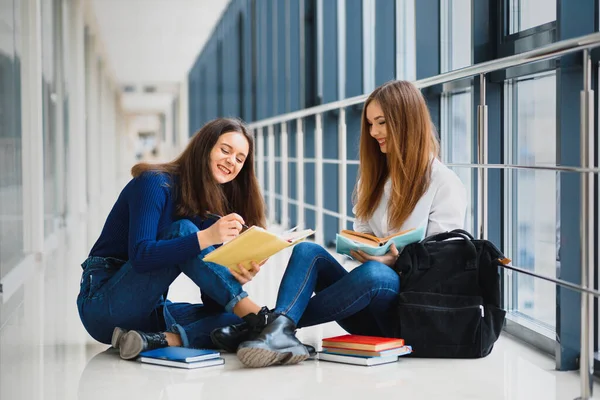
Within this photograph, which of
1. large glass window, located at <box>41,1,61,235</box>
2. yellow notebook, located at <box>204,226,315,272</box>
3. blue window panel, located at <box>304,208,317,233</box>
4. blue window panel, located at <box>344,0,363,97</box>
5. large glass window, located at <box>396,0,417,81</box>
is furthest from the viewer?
blue window panel, located at <box>304,208,317,233</box>

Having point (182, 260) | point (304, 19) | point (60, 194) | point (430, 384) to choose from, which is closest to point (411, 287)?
point (430, 384)

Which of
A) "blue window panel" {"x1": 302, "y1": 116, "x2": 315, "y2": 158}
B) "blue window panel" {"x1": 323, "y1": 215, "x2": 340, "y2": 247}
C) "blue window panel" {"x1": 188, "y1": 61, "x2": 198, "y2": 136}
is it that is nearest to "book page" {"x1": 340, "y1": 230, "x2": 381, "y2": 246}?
"blue window panel" {"x1": 323, "y1": 215, "x2": 340, "y2": 247}

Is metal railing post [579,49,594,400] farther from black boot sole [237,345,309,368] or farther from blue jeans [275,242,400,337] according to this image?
black boot sole [237,345,309,368]

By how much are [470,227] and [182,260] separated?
104cm

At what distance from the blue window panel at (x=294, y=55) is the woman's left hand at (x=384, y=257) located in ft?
10.6

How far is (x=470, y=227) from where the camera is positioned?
7.68 feet

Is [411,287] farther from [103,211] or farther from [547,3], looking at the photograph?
[103,211]

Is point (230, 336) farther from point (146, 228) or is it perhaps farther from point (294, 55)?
point (294, 55)

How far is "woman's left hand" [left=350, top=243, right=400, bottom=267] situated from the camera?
165 centimetres

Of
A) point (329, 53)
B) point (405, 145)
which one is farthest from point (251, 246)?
point (329, 53)

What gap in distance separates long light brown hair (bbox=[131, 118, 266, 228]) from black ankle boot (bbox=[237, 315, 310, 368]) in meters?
0.29

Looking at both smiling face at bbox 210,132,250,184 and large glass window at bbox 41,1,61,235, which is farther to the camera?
large glass window at bbox 41,1,61,235

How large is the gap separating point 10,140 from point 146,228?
1.34m

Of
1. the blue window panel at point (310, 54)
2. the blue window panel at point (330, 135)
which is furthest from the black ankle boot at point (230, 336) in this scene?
the blue window panel at point (310, 54)
